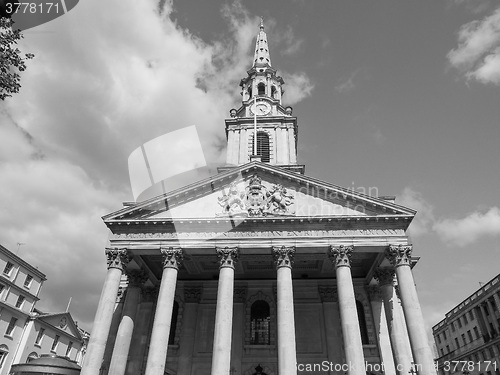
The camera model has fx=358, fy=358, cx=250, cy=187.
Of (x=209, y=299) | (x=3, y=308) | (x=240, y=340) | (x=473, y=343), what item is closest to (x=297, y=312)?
(x=240, y=340)

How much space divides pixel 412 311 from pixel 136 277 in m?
18.6

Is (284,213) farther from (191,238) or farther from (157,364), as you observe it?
(157,364)

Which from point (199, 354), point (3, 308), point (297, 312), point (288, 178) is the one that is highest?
point (288, 178)

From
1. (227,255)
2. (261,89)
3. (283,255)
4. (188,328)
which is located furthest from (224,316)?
(261,89)

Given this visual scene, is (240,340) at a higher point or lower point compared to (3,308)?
lower

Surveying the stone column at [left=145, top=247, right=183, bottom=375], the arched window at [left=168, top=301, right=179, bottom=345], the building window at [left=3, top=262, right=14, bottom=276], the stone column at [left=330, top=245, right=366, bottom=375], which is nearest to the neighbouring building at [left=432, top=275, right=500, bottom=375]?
the stone column at [left=330, top=245, right=366, bottom=375]

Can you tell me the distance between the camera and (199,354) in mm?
26453

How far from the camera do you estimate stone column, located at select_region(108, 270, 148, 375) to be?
2234cm

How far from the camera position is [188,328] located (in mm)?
27188

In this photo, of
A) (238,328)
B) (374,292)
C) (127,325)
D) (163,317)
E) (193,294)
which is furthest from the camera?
(193,294)

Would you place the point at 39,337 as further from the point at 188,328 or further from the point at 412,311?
the point at 412,311

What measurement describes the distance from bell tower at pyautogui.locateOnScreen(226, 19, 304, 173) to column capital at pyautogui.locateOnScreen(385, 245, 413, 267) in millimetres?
16002

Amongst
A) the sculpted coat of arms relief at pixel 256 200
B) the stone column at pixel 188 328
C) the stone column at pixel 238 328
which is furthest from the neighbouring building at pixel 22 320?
the sculpted coat of arms relief at pixel 256 200

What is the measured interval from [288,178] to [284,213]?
113 inches
